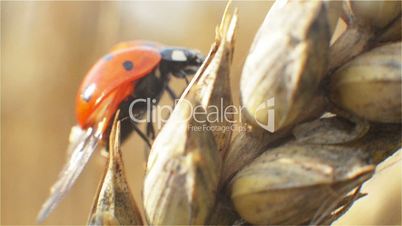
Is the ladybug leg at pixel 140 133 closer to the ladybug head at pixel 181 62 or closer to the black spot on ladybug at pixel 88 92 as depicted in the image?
the black spot on ladybug at pixel 88 92

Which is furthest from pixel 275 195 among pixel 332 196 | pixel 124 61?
pixel 124 61

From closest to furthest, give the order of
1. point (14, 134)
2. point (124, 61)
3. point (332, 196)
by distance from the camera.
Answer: point (332, 196) → point (124, 61) → point (14, 134)

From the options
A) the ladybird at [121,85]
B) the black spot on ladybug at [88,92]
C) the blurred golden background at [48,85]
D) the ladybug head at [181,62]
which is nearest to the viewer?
the ladybird at [121,85]

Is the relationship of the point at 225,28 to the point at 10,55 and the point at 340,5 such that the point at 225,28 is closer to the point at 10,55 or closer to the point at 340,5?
the point at 340,5

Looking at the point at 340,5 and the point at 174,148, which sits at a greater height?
the point at 340,5

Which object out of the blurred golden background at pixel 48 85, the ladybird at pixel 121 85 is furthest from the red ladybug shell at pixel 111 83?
the blurred golden background at pixel 48 85

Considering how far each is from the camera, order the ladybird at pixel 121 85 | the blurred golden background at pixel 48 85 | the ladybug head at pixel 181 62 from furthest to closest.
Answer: the blurred golden background at pixel 48 85 < the ladybug head at pixel 181 62 < the ladybird at pixel 121 85

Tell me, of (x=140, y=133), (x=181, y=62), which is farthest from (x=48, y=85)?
(x=140, y=133)
